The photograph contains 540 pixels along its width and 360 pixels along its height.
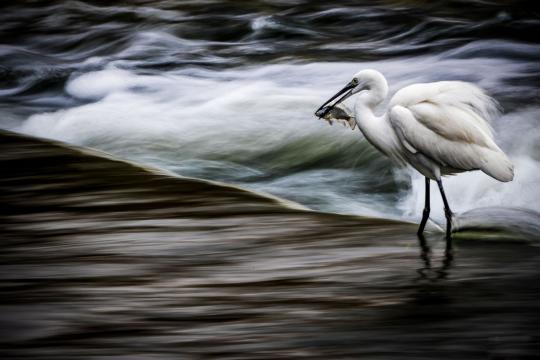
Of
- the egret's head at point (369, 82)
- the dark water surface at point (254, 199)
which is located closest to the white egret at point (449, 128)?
the egret's head at point (369, 82)

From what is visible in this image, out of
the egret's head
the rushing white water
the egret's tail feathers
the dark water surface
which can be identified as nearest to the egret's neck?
the egret's head

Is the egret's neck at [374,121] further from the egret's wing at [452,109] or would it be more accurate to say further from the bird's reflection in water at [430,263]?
the bird's reflection in water at [430,263]

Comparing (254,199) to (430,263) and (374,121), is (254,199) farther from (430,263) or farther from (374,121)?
(430,263)

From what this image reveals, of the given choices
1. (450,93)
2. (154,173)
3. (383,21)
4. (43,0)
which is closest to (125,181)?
(154,173)

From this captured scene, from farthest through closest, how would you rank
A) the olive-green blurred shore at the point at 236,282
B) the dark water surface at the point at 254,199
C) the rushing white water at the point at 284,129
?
the rushing white water at the point at 284,129
the dark water surface at the point at 254,199
the olive-green blurred shore at the point at 236,282

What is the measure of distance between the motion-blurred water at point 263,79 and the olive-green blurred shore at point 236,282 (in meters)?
1.99

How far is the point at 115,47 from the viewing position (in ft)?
53.0

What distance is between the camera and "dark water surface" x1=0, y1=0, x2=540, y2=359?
13.3 feet

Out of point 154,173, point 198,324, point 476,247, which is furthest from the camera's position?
point 154,173

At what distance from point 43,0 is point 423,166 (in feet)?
48.1

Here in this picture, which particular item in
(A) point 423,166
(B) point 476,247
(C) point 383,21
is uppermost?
(C) point 383,21

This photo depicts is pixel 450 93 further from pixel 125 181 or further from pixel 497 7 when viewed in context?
pixel 497 7

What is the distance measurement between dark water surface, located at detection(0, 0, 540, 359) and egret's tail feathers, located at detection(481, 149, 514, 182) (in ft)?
0.66

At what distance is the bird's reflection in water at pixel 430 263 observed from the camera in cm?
496
